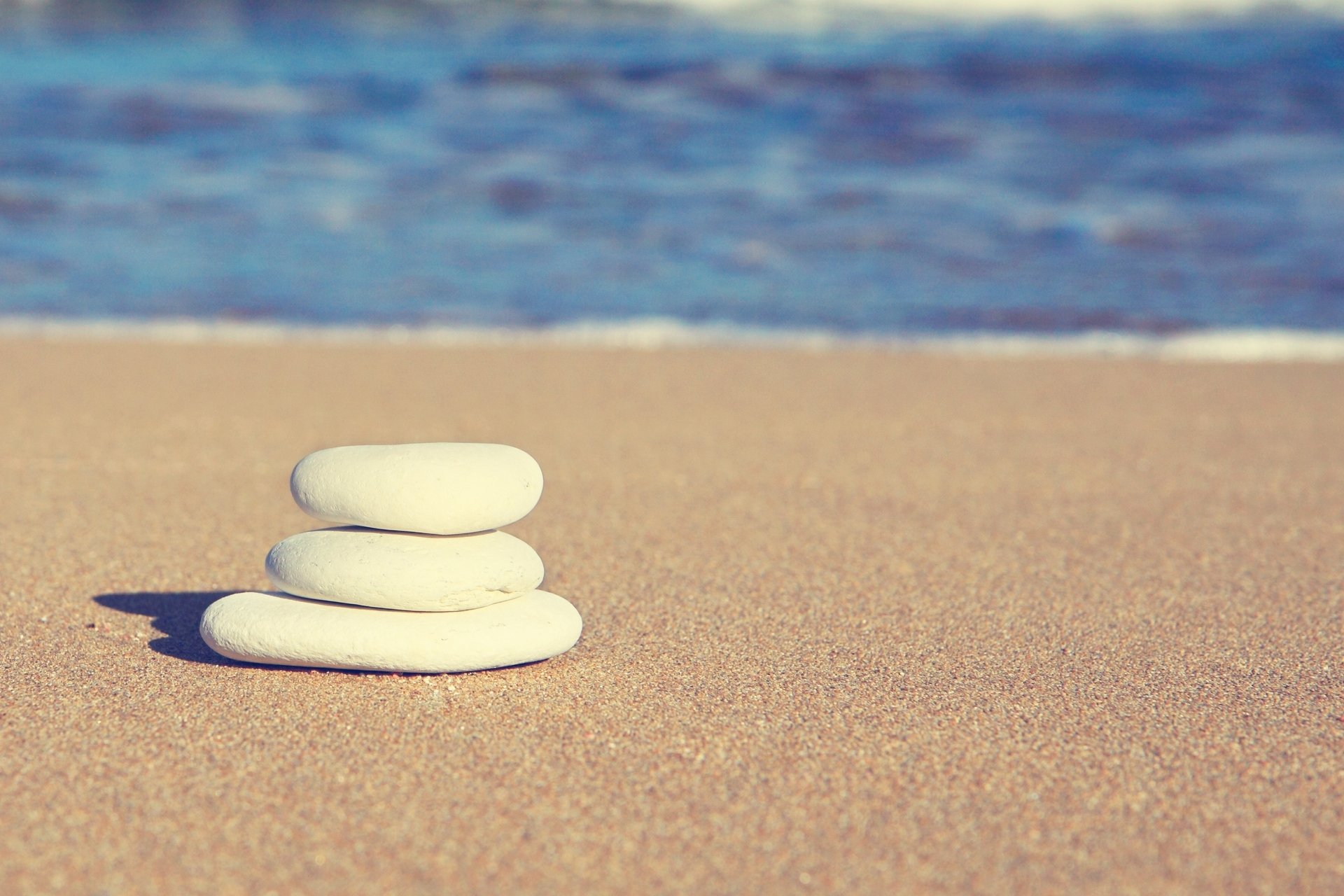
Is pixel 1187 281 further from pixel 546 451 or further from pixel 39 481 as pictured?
pixel 39 481

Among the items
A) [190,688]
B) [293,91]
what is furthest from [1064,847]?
[293,91]

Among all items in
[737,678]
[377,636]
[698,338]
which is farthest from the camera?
[698,338]

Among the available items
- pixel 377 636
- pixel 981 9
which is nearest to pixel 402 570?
pixel 377 636

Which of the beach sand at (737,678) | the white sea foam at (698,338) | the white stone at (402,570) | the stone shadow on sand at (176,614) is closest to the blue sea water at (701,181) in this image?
the white sea foam at (698,338)

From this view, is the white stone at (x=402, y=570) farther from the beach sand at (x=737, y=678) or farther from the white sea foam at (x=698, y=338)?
the white sea foam at (x=698, y=338)

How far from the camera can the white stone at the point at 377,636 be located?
240 cm

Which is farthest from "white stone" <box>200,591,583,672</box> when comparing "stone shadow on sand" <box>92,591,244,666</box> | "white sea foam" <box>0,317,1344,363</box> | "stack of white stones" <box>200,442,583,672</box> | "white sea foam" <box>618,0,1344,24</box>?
"white sea foam" <box>618,0,1344,24</box>

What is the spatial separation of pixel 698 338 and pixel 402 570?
4.99m

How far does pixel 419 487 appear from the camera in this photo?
7.97 ft

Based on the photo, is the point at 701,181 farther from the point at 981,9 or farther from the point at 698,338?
the point at 981,9

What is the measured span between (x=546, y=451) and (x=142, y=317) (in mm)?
4190

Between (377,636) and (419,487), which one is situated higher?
(419,487)

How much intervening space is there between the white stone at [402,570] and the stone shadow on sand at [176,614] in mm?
218

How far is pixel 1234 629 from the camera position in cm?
285
